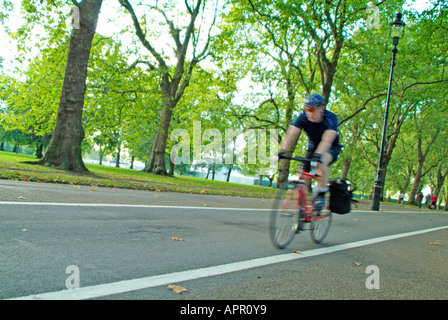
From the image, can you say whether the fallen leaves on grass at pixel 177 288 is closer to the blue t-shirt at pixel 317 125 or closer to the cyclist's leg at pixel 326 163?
the cyclist's leg at pixel 326 163

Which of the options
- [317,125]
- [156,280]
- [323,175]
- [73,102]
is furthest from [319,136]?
[73,102]

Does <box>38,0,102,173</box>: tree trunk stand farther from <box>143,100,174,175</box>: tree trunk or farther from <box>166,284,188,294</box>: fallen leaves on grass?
<box>166,284,188,294</box>: fallen leaves on grass

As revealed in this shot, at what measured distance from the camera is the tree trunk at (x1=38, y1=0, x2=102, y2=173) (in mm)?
14266

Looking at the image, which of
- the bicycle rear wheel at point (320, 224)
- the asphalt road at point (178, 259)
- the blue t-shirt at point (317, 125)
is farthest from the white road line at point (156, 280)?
the blue t-shirt at point (317, 125)

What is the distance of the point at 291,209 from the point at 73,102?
39.0ft

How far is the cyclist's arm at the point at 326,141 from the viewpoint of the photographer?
5.01m

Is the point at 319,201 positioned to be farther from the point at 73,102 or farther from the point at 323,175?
the point at 73,102

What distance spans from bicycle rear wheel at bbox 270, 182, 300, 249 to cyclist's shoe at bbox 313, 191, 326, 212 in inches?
17.3

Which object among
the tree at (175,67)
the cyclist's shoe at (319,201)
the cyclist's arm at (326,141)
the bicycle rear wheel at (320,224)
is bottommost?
the bicycle rear wheel at (320,224)
